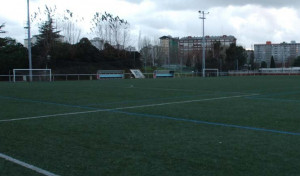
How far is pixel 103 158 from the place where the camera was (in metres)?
4.53

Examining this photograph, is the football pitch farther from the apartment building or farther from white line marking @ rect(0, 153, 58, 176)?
the apartment building

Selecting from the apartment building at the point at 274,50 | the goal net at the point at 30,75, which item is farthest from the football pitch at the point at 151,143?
the apartment building at the point at 274,50

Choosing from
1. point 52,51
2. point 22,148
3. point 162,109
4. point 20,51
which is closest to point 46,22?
point 52,51

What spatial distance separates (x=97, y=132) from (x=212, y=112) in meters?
3.88

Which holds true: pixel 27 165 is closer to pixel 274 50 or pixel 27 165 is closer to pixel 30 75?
pixel 30 75

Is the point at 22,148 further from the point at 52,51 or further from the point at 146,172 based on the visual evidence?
the point at 52,51

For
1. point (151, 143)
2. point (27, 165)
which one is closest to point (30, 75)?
point (151, 143)

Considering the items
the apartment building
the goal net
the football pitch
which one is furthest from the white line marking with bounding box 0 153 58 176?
the apartment building

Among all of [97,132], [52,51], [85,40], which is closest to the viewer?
[97,132]

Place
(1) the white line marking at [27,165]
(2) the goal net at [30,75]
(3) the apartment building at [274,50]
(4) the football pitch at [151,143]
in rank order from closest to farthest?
1. (1) the white line marking at [27,165]
2. (4) the football pitch at [151,143]
3. (2) the goal net at [30,75]
4. (3) the apartment building at [274,50]

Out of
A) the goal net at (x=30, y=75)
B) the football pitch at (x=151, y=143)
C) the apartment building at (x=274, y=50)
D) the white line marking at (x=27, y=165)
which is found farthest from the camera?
the apartment building at (x=274, y=50)

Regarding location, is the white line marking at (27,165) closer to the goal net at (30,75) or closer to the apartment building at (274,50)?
the goal net at (30,75)

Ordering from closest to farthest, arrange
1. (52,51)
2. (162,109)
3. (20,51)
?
(162,109), (20,51), (52,51)

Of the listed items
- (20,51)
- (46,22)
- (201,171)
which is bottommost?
(201,171)
